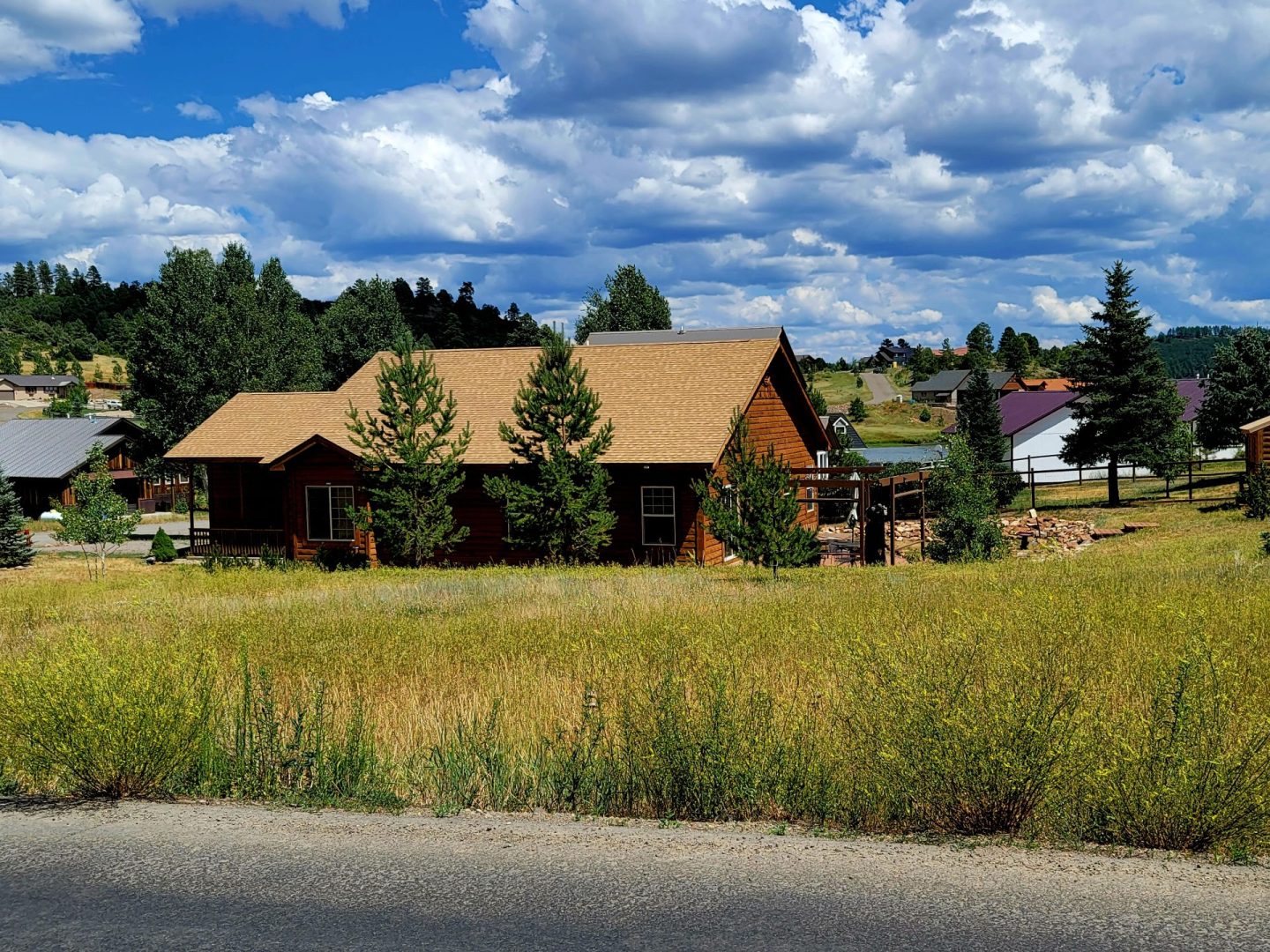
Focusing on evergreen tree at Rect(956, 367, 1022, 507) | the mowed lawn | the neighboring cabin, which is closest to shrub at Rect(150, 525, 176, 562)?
the mowed lawn

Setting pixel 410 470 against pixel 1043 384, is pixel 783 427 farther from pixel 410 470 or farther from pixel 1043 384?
pixel 1043 384

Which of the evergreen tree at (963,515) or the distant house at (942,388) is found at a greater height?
the distant house at (942,388)

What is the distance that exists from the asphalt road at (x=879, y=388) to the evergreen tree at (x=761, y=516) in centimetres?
11769

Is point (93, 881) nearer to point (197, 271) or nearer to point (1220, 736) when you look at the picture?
point (1220, 736)

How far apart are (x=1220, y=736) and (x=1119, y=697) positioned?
8.24 ft

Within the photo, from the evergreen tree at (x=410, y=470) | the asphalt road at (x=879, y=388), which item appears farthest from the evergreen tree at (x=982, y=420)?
the asphalt road at (x=879, y=388)

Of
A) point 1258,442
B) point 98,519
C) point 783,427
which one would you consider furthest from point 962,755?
point 1258,442

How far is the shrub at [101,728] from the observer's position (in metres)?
6.70

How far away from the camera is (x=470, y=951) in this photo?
435cm

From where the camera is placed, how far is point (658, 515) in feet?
90.1

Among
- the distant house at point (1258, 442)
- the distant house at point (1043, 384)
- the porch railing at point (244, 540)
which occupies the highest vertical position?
the distant house at point (1043, 384)

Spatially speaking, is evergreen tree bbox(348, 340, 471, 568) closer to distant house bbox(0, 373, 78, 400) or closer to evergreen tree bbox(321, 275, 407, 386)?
evergreen tree bbox(321, 275, 407, 386)

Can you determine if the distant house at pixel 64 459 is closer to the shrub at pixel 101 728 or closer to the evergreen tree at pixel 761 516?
the evergreen tree at pixel 761 516

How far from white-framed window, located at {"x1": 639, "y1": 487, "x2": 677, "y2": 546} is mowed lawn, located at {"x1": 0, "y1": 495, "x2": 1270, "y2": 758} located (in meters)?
6.19
